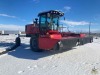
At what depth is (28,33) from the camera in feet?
43.7

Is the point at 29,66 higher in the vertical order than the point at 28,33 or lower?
lower

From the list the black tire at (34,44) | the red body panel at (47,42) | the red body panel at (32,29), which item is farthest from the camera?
the red body panel at (32,29)

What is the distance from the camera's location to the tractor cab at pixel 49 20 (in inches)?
450

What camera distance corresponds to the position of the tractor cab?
37.5ft

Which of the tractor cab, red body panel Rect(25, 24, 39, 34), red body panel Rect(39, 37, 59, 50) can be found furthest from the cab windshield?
red body panel Rect(39, 37, 59, 50)

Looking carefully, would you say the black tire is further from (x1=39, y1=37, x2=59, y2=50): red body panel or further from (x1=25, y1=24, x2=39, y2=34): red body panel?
(x1=39, y1=37, x2=59, y2=50): red body panel

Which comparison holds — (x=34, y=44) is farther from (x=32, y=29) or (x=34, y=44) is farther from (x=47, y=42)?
(x=47, y=42)

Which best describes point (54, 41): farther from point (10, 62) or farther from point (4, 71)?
point (4, 71)

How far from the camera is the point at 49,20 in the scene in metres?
11.6

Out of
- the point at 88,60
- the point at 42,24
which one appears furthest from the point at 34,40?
the point at 88,60

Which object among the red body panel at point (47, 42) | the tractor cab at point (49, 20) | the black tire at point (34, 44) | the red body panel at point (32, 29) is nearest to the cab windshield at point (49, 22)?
the tractor cab at point (49, 20)

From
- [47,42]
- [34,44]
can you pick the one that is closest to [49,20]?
[34,44]

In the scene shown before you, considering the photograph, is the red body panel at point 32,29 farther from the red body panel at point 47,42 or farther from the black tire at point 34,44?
the red body panel at point 47,42

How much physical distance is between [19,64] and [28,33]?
5350 mm
